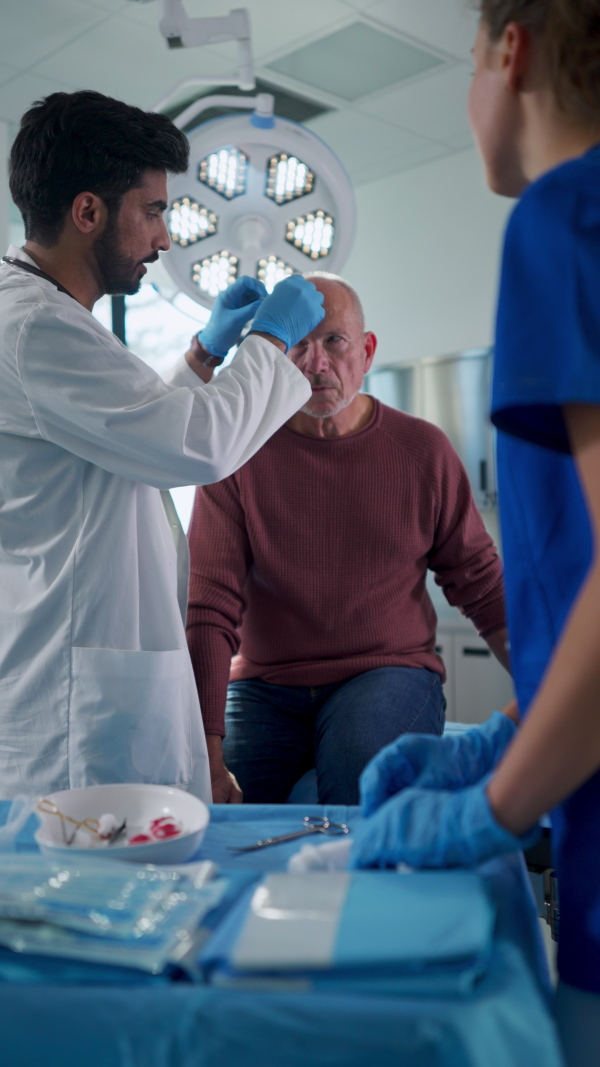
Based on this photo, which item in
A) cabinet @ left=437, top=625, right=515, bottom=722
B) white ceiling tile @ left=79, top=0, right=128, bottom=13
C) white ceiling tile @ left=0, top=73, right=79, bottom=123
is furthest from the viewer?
cabinet @ left=437, top=625, right=515, bottom=722

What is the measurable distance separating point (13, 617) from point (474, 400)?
11.3ft

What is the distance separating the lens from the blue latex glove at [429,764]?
87cm

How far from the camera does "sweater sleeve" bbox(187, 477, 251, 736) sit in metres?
1.79

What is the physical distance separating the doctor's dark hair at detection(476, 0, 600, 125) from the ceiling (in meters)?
2.79

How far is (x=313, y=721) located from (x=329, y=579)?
28 cm

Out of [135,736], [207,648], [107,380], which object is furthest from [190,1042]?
[207,648]

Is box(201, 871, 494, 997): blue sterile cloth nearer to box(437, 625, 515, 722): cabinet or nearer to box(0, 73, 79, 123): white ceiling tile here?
box(437, 625, 515, 722): cabinet

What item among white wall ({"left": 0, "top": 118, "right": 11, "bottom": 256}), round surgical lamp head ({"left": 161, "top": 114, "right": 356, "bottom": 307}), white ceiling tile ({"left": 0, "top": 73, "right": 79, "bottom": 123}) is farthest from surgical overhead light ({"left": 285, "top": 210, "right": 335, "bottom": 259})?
white ceiling tile ({"left": 0, "top": 73, "right": 79, "bottom": 123})

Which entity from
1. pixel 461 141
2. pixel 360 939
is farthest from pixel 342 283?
pixel 461 141

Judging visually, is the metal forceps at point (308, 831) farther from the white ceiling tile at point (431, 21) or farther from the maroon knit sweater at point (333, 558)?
the white ceiling tile at point (431, 21)

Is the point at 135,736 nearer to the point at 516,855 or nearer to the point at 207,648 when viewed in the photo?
the point at 207,648

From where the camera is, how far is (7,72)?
381cm

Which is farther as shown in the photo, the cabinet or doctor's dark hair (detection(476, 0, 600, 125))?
the cabinet

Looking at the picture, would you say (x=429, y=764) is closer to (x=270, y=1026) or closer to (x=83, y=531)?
(x=270, y=1026)
